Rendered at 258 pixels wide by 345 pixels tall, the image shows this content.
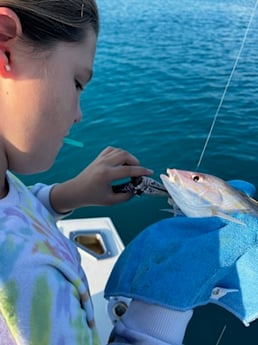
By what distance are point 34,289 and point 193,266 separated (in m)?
0.61

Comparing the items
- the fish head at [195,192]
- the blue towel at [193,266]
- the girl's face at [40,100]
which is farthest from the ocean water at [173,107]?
the girl's face at [40,100]

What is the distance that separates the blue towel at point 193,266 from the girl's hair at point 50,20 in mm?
689

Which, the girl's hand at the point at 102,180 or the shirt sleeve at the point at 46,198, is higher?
the girl's hand at the point at 102,180

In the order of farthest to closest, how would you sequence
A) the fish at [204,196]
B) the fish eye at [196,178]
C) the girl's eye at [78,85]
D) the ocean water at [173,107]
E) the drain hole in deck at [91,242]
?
the ocean water at [173,107], the drain hole in deck at [91,242], the fish eye at [196,178], the fish at [204,196], the girl's eye at [78,85]

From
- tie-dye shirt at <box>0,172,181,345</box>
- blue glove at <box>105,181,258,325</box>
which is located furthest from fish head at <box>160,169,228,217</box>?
tie-dye shirt at <box>0,172,181,345</box>

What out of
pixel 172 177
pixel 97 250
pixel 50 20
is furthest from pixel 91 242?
pixel 50 20

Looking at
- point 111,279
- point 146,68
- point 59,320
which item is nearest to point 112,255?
point 111,279

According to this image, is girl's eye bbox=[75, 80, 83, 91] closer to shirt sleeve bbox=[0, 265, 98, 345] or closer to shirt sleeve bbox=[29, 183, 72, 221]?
shirt sleeve bbox=[0, 265, 98, 345]

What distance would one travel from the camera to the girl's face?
0.88m

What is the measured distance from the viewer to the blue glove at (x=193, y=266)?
1.29 meters

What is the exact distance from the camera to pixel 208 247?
1.37 m

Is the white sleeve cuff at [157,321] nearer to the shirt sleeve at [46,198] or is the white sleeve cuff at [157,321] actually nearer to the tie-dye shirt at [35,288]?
the tie-dye shirt at [35,288]

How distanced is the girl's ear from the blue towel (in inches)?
28.5

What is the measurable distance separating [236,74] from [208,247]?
5.27 m
